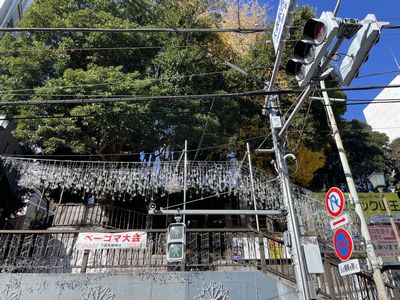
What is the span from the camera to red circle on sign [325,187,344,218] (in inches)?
255

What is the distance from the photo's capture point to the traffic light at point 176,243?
6312mm

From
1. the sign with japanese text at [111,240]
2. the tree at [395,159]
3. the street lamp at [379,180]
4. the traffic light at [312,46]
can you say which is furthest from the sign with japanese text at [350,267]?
the tree at [395,159]

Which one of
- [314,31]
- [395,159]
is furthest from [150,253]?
[395,159]

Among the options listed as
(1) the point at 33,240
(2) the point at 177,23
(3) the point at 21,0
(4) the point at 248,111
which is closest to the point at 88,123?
(1) the point at 33,240

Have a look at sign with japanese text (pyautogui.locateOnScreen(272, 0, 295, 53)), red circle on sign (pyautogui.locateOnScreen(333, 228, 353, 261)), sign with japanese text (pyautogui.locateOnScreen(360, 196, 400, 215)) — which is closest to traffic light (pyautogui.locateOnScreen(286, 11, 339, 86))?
sign with japanese text (pyautogui.locateOnScreen(272, 0, 295, 53))

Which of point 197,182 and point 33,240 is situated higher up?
point 197,182

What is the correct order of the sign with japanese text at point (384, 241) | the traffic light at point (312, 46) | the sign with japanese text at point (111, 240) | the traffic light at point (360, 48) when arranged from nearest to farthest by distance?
1. the traffic light at point (360, 48)
2. the traffic light at point (312, 46)
3. the sign with japanese text at point (111, 240)
4. the sign with japanese text at point (384, 241)

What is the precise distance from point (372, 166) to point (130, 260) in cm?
2124

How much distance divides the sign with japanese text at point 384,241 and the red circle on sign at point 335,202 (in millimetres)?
8182

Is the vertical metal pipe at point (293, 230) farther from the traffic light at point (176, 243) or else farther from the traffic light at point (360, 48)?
the traffic light at point (360, 48)

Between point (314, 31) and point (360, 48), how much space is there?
0.65m

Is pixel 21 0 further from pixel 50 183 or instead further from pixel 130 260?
pixel 130 260

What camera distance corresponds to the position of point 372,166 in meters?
23.5

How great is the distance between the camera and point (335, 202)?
671 cm
